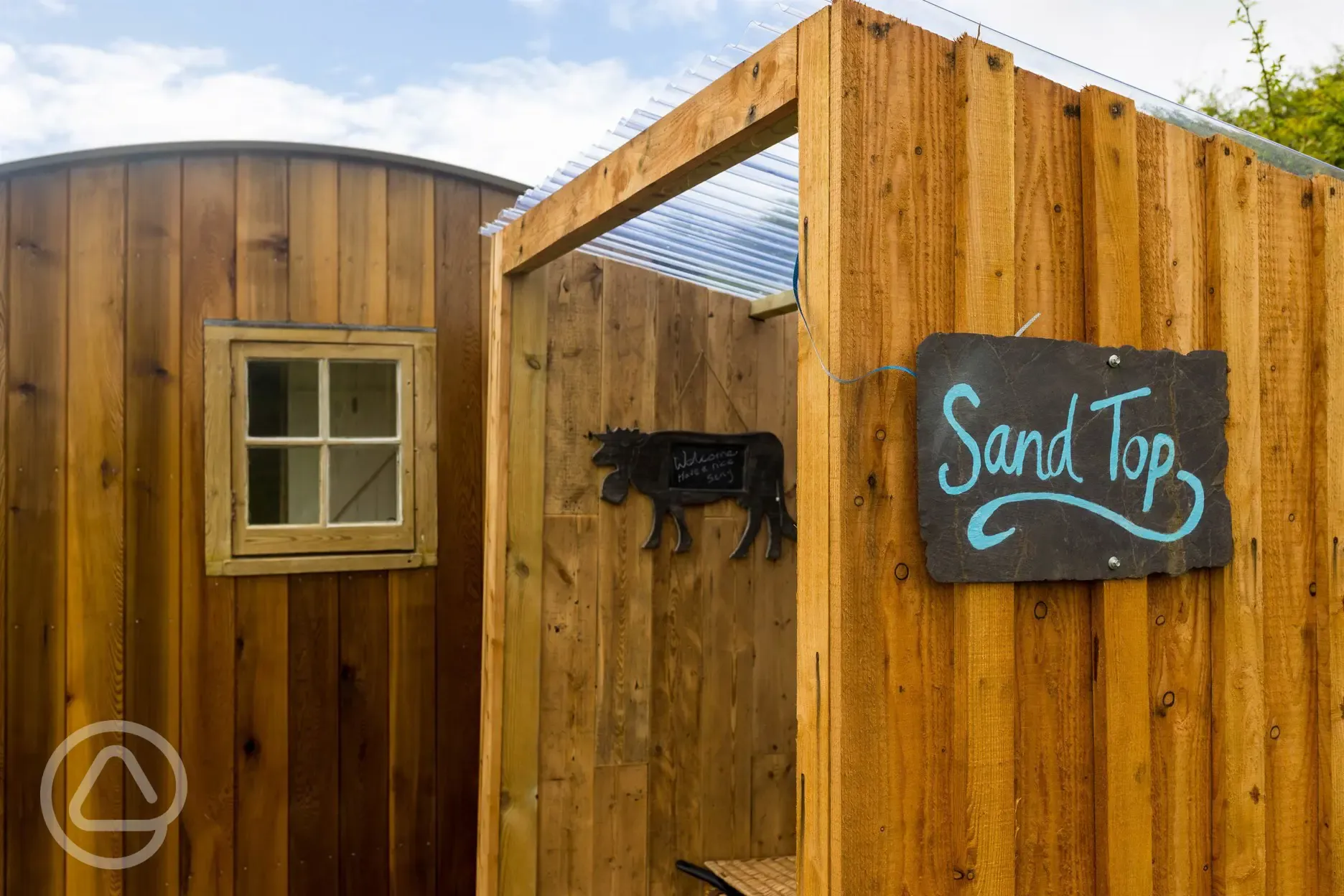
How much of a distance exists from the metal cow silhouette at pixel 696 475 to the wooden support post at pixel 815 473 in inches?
68.0

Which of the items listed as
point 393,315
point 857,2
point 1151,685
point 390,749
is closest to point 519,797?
point 390,749

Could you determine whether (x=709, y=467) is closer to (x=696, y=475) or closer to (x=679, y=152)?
(x=696, y=475)

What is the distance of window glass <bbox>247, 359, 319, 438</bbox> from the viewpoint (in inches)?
148

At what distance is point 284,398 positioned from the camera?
12.5 ft

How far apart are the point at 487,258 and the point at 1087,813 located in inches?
113

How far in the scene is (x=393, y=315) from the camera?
12.2 ft

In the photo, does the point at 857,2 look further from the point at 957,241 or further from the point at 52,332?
the point at 52,332

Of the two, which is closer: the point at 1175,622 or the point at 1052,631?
the point at 1052,631

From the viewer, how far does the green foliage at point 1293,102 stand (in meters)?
5.70

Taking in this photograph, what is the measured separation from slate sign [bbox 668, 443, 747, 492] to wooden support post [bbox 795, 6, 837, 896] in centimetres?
181

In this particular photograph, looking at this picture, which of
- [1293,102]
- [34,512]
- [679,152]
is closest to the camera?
[679,152]

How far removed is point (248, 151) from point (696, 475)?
194 centimetres

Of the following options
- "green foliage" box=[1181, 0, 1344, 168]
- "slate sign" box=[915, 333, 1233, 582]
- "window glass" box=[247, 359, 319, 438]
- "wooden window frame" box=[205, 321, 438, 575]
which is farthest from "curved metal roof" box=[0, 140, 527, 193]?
"green foliage" box=[1181, 0, 1344, 168]

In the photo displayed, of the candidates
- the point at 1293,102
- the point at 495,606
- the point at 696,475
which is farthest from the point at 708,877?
the point at 1293,102
